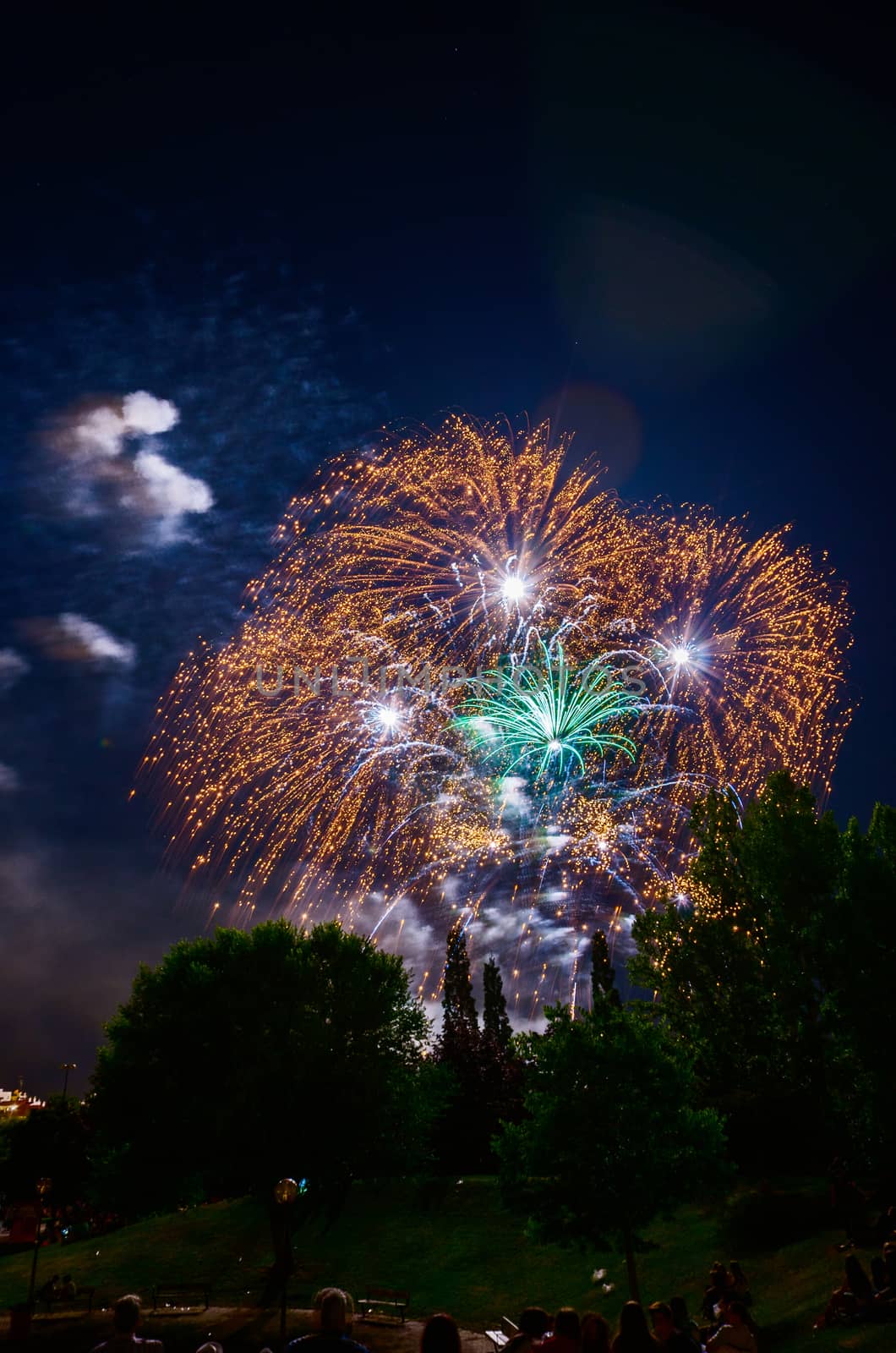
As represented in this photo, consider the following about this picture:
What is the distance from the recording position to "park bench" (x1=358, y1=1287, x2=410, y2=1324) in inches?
1000

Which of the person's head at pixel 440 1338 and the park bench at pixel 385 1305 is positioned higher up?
the person's head at pixel 440 1338

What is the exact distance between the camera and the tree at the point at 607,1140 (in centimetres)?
2278

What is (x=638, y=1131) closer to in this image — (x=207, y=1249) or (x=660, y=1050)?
(x=660, y=1050)

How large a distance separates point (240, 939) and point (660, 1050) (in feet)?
55.2

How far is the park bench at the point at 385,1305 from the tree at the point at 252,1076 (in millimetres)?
4076

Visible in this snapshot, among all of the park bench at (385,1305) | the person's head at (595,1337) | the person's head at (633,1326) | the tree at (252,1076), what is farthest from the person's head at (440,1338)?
the tree at (252,1076)

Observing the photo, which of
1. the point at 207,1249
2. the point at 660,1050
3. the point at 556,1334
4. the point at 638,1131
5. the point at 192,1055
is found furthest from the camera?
the point at 207,1249

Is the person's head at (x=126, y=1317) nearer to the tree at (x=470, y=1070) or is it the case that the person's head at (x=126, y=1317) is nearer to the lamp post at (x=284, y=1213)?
the lamp post at (x=284, y=1213)

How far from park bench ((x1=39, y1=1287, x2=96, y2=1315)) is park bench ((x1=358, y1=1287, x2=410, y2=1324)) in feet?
32.3

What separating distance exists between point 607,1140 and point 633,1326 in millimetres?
17316

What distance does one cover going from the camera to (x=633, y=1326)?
799 centimetres

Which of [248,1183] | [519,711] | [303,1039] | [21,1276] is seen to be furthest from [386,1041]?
[21,1276]

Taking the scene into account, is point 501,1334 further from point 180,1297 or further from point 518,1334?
point 518,1334

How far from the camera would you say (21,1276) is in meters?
37.7
